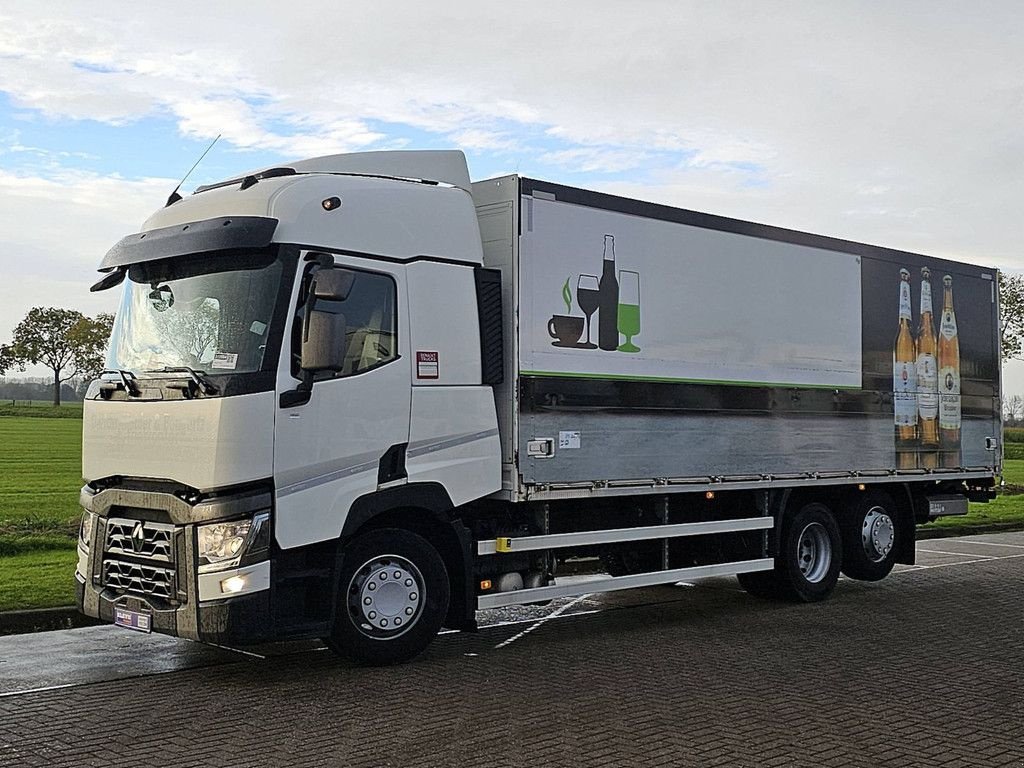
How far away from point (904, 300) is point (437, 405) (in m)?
6.66

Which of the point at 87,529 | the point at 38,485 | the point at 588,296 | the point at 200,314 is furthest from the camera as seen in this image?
the point at 38,485

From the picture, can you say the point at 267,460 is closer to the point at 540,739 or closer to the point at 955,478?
the point at 540,739

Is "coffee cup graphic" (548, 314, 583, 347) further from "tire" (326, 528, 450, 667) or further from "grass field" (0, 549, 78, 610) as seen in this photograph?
"grass field" (0, 549, 78, 610)

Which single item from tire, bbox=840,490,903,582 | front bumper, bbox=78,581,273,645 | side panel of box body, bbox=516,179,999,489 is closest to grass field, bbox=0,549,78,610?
front bumper, bbox=78,581,273,645

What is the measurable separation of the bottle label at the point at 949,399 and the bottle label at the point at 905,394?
20.7 inches

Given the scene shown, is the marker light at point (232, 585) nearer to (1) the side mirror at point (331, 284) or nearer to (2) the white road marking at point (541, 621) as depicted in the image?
(1) the side mirror at point (331, 284)

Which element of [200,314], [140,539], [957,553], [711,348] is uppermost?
[200,314]

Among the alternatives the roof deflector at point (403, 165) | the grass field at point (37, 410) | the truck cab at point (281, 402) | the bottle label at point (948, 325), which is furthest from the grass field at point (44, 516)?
the grass field at point (37, 410)

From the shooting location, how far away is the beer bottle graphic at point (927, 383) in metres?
13.6

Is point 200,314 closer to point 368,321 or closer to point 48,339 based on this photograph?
point 368,321

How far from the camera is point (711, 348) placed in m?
11.1

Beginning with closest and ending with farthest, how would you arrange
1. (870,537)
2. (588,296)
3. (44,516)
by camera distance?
(588,296) → (870,537) → (44,516)

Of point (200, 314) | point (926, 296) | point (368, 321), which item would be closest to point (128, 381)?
point (200, 314)

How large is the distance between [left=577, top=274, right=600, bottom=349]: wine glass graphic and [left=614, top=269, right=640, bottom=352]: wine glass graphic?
0.30 m
